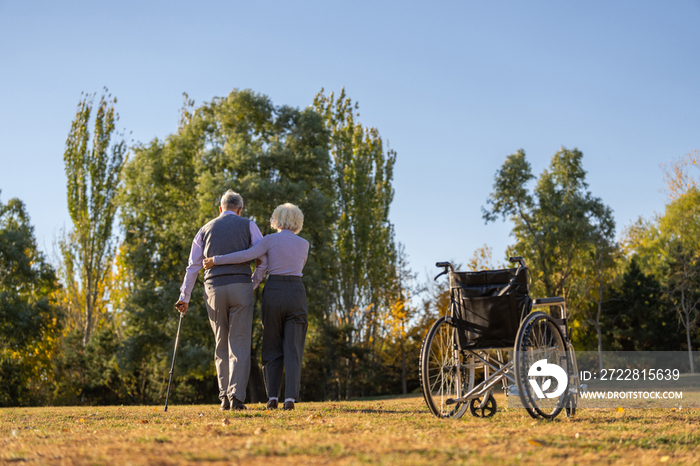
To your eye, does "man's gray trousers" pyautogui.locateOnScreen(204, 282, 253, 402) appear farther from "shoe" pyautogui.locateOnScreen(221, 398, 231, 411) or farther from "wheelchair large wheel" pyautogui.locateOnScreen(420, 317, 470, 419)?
"wheelchair large wheel" pyautogui.locateOnScreen(420, 317, 470, 419)

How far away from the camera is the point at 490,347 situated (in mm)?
4594

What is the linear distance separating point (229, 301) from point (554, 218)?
19781 millimetres

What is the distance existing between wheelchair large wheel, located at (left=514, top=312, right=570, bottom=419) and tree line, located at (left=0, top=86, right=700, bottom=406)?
42.7 feet

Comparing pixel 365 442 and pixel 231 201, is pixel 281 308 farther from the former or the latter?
pixel 365 442

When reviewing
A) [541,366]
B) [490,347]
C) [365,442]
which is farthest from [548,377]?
[365,442]

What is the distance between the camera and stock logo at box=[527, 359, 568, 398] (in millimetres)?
4309

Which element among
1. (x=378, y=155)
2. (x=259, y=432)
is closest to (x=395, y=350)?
(x=378, y=155)

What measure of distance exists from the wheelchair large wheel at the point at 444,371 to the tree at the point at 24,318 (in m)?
17.9

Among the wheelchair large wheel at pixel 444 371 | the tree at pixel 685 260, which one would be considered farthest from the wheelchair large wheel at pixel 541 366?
the tree at pixel 685 260

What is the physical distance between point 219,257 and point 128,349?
539 inches

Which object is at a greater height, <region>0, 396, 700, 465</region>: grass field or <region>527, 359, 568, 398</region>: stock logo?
<region>527, 359, 568, 398</region>: stock logo

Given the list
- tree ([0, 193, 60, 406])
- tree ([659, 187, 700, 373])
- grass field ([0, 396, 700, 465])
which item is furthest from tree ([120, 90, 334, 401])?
tree ([659, 187, 700, 373])

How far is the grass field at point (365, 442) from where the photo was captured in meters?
2.57

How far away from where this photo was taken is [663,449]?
3.02 meters
